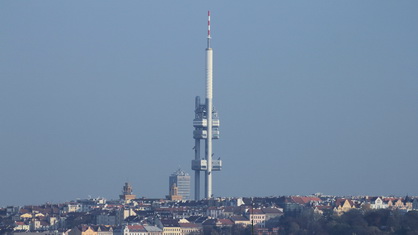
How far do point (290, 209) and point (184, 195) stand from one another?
62609mm

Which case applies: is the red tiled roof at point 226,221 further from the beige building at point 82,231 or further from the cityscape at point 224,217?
the beige building at point 82,231

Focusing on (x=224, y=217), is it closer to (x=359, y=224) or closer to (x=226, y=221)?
(x=226, y=221)

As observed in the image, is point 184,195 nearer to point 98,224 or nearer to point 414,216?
point 98,224

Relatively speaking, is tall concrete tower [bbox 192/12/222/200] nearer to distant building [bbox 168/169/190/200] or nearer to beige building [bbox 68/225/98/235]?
distant building [bbox 168/169/190/200]

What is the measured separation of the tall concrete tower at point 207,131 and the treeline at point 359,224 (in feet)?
178

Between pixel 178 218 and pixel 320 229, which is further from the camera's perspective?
pixel 178 218

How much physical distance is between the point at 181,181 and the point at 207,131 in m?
28.9

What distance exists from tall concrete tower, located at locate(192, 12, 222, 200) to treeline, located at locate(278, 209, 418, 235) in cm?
5414

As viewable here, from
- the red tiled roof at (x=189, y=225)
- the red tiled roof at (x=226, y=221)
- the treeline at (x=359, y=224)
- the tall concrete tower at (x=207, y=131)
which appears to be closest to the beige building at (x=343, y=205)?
the red tiled roof at (x=226, y=221)

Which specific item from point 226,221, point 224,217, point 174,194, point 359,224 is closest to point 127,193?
point 174,194

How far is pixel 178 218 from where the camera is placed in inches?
4798

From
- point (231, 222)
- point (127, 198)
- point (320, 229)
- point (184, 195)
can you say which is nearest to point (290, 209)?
point (231, 222)

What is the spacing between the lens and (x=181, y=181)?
189125mm

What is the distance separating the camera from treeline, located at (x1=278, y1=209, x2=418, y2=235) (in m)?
88.6
